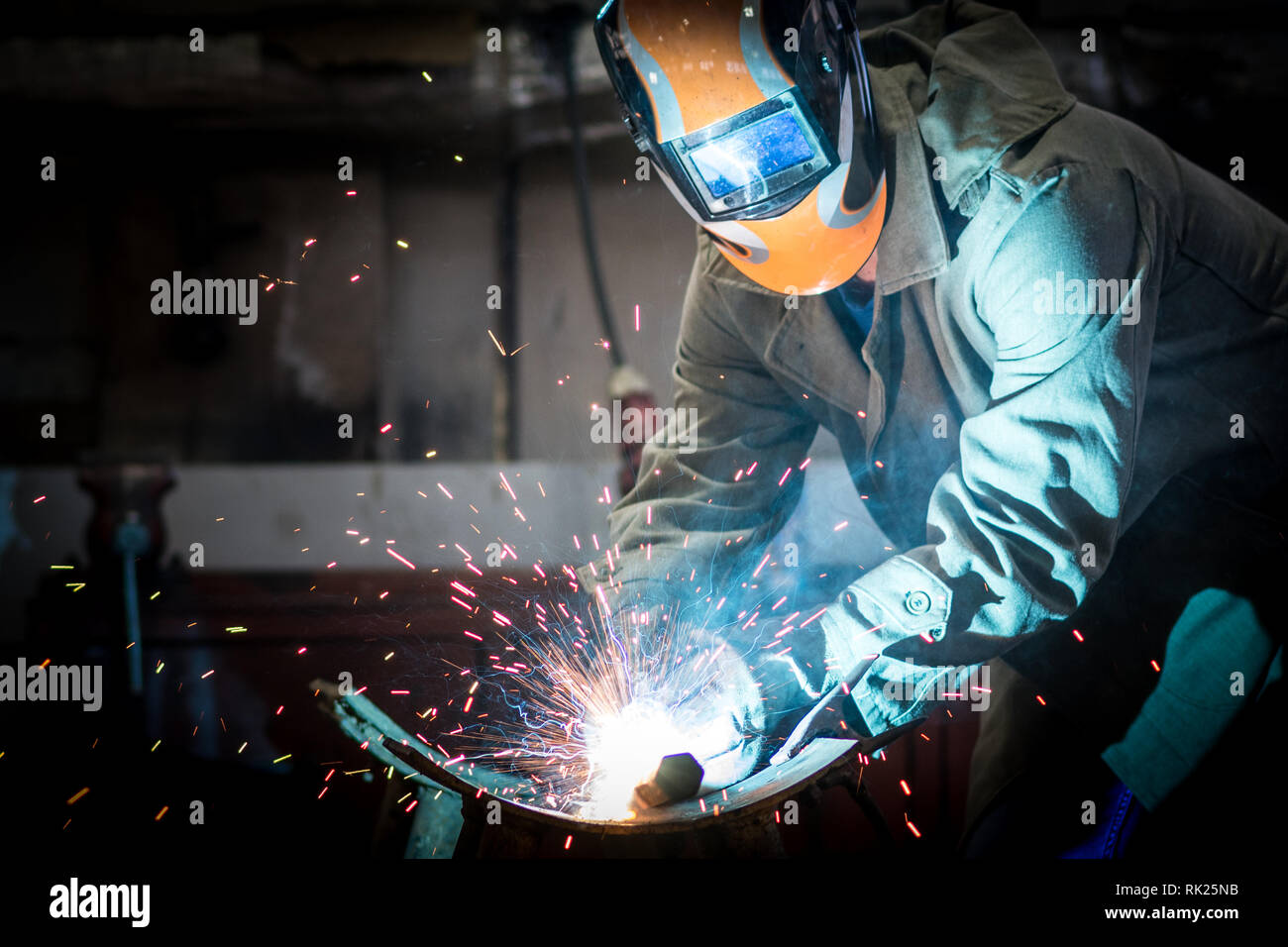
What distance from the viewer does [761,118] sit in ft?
3.12

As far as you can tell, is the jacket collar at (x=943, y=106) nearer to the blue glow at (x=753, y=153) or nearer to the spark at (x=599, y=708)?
the blue glow at (x=753, y=153)

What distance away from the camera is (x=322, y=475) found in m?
1.30

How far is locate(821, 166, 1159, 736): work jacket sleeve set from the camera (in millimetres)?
923

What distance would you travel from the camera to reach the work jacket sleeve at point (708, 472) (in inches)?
45.5

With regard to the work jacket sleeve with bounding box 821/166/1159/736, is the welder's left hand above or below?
below

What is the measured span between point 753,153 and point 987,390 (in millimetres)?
400

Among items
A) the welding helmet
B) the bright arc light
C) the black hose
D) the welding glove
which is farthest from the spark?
the welding helmet

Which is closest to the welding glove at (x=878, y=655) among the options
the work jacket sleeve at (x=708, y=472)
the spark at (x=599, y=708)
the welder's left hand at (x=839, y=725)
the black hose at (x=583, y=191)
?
the welder's left hand at (x=839, y=725)

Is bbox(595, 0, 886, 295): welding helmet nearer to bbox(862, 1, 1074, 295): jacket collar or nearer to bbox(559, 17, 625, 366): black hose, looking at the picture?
bbox(862, 1, 1074, 295): jacket collar

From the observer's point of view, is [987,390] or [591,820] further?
[987,390]

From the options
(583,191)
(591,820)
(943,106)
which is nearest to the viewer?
(591,820)

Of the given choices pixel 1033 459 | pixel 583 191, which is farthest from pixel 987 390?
pixel 583 191

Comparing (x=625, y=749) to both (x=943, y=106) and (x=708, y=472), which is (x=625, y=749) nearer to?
(x=708, y=472)

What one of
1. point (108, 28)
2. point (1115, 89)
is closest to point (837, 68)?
point (1115, 89)
